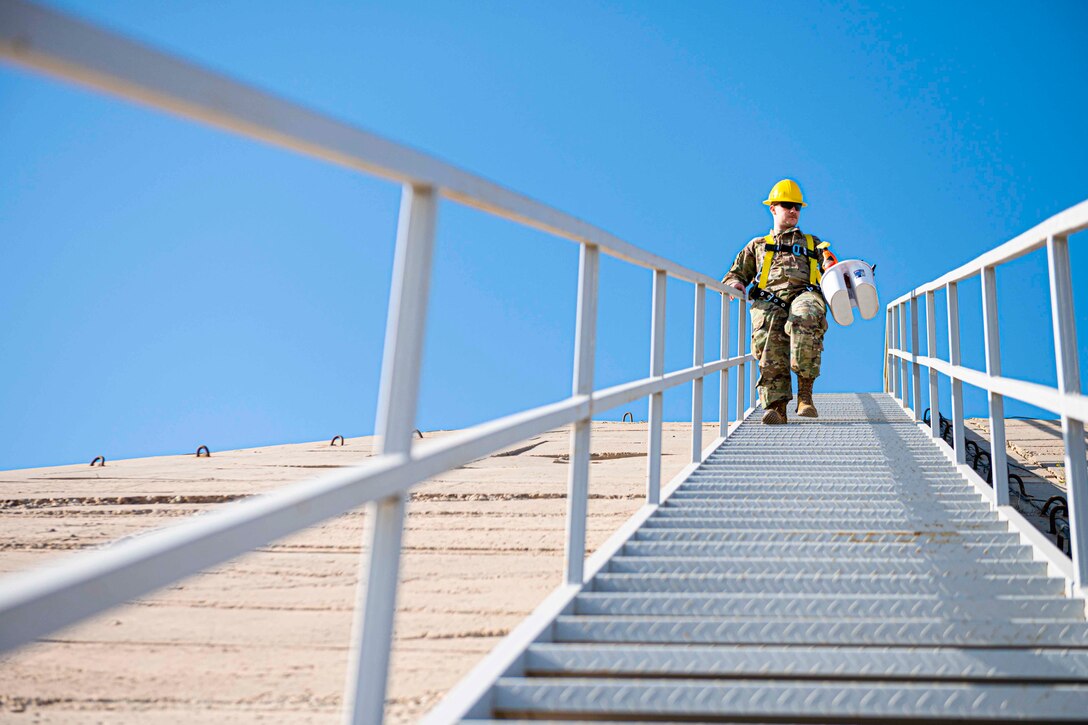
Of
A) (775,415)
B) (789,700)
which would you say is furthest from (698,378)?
(789,700)

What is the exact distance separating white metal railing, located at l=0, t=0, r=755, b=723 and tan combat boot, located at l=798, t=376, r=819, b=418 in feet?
17.1

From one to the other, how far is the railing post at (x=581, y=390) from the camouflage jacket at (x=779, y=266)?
4.89 meters

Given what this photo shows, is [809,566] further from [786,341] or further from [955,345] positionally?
[786,341]

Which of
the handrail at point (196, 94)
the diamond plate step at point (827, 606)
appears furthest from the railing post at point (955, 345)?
the handrail at point (196, 94)

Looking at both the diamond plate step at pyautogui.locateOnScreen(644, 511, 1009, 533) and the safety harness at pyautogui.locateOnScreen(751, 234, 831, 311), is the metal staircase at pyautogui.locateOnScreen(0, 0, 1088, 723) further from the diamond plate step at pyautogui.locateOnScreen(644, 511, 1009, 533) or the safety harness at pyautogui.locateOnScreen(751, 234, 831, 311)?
the safety harness at pyautogui.locateOnScreen(751, 234, 831, 311)

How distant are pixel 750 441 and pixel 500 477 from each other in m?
2.16

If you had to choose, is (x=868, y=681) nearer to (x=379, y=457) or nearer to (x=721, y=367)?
(x=379, y=457)

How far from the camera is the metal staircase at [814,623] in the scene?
2396 mm

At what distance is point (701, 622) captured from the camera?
9.59 ft

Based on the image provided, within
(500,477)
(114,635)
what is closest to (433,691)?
(114,635)

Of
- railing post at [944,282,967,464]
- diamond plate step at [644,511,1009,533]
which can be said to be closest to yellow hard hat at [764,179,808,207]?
railing post at [944,282,967,464]

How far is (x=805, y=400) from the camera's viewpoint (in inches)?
320

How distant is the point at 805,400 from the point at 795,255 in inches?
56.2

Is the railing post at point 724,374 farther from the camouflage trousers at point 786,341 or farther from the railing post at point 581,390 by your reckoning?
the railing post at point 581,390
